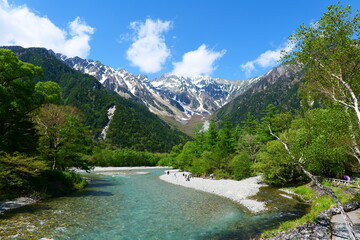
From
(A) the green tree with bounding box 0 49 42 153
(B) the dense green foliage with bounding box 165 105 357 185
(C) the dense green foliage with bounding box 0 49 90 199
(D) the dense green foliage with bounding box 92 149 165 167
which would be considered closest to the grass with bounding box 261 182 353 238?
(B) the dense green foliage with bounding box 165 105 357 185

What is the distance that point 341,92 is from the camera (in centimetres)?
1419

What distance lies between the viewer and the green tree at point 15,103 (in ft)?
74.5

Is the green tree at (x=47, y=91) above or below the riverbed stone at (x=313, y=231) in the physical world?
above

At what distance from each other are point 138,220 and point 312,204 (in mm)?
19400

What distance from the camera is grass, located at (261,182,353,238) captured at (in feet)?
48.9

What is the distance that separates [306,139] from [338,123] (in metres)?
17.8

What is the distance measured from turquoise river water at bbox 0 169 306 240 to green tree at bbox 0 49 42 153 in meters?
7.43

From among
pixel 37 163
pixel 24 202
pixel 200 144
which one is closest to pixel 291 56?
pixel 37 163

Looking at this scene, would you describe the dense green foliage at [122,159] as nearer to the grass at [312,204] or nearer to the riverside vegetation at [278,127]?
the riverside vegetation at [278,127]

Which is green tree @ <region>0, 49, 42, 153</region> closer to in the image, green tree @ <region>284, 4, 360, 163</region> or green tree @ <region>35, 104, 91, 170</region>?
green tree @ <region>35, 104, 91, 170</region>

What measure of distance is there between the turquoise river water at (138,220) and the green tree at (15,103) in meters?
7.43

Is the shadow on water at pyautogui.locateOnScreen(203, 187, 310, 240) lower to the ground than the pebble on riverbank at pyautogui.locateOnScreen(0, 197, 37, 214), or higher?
lower

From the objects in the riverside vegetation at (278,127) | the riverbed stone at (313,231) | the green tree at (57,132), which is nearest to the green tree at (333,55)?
the riverside vegetation at (278,127)

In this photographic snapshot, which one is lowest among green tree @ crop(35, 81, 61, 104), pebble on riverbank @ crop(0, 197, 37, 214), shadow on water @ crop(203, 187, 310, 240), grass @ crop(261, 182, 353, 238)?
shadow on water @ crop(203, 187, 310, 240)
